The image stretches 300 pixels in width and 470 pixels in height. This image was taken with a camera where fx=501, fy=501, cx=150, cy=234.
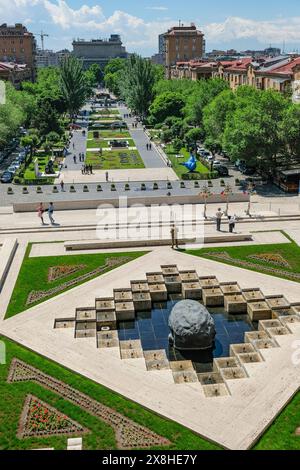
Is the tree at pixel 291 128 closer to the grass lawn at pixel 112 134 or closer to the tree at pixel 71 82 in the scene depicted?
the grass lawn at pixel 112 134

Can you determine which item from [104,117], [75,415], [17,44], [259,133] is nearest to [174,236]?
[75,415]

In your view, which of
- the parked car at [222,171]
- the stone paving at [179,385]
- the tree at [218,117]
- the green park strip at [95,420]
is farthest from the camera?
the tree at [218,117]

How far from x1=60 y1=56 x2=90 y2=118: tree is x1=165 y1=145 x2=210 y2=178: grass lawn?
38.7 metres

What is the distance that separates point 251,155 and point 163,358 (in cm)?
3184

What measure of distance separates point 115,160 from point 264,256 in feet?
118

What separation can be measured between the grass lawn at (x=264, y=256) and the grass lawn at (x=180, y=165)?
21487 mm

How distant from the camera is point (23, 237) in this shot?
33.7 m

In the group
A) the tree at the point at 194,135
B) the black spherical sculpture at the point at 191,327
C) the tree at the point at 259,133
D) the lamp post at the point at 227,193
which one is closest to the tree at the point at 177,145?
the tree at the point at 194,135

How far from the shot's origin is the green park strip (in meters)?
14.6

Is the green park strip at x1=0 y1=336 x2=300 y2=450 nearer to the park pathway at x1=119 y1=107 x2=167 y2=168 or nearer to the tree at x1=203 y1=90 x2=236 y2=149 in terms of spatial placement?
the tree at x1=203 y1=90 x2=236 y2=149

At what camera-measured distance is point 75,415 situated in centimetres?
1581

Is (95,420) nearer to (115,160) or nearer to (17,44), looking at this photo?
(115,160)

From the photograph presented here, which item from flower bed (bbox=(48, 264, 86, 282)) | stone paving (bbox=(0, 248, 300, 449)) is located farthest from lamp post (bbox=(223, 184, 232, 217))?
stone paving (bbox=(0, 248, 300, 449))

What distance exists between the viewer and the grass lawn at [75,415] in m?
14.6
